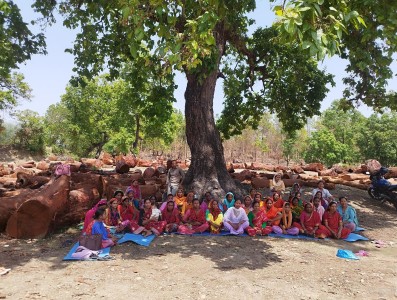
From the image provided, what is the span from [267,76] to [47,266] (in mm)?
8811

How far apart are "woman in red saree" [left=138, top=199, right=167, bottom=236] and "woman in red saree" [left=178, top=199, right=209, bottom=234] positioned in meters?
0.37

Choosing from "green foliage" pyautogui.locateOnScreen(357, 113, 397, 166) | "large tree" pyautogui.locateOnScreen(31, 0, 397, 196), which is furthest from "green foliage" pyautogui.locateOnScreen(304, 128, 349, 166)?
"large tree" pyautogui.locateOnScreen(31, 0, 397, 196)

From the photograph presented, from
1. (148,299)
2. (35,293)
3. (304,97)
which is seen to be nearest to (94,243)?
(35,293)

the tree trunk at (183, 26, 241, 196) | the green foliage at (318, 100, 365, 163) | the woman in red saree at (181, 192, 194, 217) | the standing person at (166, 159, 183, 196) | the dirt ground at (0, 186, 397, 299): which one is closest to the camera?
the dirt ground at (0, 186, 397, 299)

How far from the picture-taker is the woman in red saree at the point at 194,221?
6.55 metres

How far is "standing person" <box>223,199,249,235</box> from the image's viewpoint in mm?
6566

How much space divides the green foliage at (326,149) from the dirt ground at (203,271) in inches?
1043

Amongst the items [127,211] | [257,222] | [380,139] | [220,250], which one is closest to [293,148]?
[380,139]

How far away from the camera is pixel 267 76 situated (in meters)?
11.3

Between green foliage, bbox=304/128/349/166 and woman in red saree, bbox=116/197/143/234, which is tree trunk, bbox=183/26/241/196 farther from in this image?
green foliage, bbox=304/128/349/166

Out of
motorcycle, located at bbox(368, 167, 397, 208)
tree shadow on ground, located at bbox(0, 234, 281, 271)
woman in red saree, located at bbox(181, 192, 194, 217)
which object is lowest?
tree shadow on ground, located at bbox(0, 234, 281, 271)

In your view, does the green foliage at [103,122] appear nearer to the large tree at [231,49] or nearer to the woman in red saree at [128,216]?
the large tree at [231,49]

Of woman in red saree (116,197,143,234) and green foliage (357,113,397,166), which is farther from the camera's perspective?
green foliage (357,113,397,166)

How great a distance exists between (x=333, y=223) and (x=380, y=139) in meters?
27.1
